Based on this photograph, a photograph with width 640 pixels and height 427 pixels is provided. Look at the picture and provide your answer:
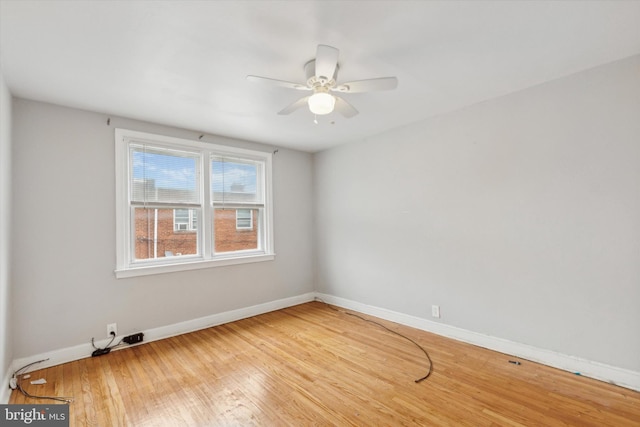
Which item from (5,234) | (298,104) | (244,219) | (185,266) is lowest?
(185,266)

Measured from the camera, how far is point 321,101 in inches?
79.0

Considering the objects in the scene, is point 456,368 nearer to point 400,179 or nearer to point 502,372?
point 502,372

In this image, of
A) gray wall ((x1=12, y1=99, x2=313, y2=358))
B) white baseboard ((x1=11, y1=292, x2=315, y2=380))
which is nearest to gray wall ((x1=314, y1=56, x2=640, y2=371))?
white baseboard ((x1=11, y1=292, x2=315, y2=380))

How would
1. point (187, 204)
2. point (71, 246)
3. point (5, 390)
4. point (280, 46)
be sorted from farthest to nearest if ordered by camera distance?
point (187, 204), point (71, 246), point (5, 390), point (280, 46)

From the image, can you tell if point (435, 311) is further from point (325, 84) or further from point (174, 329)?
point (174, 329)

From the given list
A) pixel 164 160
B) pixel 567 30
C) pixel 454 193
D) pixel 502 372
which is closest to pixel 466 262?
pixel 454 193

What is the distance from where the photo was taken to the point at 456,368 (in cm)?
250

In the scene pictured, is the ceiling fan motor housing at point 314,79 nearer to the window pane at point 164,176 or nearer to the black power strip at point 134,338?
the window pane at point 164,176

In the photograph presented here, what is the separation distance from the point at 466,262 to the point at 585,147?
1.39 meters

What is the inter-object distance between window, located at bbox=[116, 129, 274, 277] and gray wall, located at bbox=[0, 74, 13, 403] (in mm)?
787

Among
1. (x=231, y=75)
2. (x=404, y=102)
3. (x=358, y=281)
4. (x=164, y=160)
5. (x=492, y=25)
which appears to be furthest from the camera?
(x=358, y=281)

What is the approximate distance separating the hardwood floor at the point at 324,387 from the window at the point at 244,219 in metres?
1.54

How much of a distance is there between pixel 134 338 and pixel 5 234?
147 cm

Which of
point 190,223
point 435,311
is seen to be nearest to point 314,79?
point 190,223
